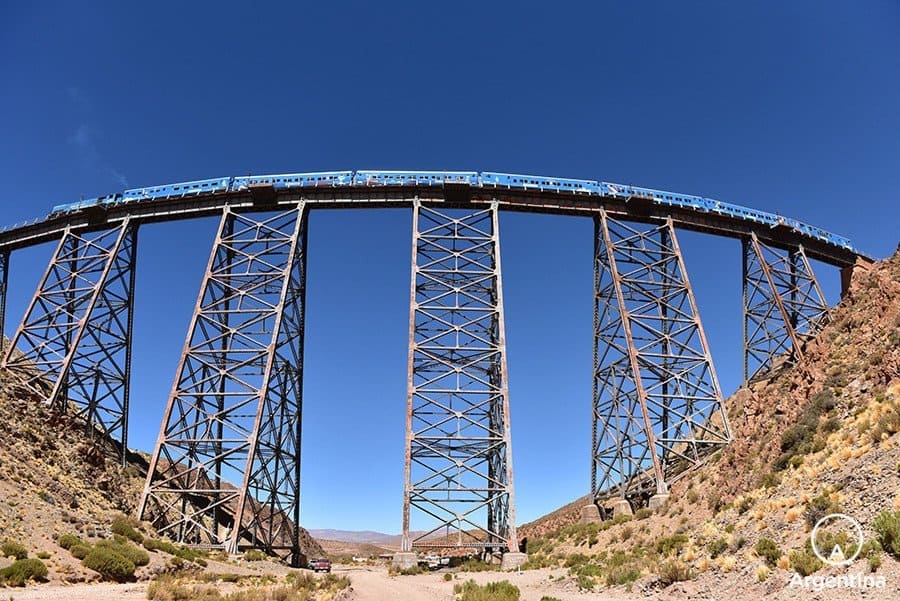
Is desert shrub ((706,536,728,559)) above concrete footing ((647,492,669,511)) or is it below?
below

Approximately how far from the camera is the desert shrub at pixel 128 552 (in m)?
15.6

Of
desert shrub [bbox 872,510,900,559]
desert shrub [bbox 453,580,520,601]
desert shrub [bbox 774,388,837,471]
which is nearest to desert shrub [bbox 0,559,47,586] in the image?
desert shrub [bbox 453,580,520,601]

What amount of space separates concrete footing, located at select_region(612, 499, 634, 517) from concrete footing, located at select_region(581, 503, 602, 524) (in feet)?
4.53

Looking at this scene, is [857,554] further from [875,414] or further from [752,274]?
[752,274]

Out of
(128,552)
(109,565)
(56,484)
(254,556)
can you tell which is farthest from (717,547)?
(56,484)

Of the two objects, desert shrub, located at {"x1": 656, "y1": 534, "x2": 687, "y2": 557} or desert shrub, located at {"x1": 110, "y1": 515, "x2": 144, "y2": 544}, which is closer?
desert shrub, located at {"x1": 656, "y1": 534, "x2": 687, "y2": 557}

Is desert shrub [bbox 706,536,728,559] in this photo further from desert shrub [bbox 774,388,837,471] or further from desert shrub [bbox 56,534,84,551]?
desert shrub [bbox 56,534,84,551]

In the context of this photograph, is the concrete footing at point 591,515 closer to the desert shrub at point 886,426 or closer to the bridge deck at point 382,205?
the bridge deck at point 382,205

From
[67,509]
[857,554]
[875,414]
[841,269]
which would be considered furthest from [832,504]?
[841,269]

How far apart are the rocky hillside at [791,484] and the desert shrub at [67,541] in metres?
12.3

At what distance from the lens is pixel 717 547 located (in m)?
10.9

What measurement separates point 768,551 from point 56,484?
20.2 metres

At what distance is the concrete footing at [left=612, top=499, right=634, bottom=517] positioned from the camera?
2364 cm

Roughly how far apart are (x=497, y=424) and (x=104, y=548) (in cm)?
1366
